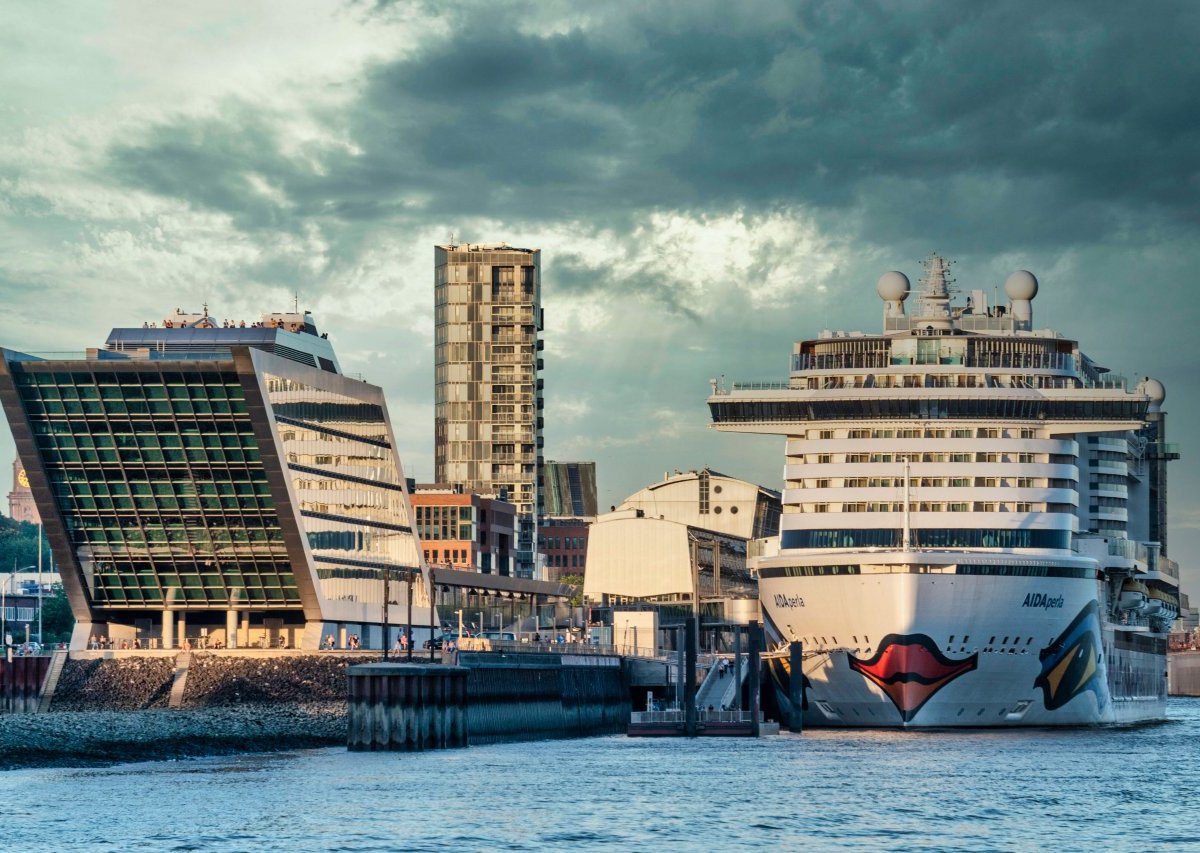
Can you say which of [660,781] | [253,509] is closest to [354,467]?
[253,509]

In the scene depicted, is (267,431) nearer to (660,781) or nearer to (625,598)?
(660,781)

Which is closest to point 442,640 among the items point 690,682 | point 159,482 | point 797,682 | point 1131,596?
point 159,482

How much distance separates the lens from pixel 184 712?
10788 cm

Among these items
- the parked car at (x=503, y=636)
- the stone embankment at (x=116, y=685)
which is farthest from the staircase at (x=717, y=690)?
the stone embankment at (x=116, y=685)

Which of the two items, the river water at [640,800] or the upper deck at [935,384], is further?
the upper deck at [935,384]

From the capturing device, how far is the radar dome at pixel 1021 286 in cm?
11575

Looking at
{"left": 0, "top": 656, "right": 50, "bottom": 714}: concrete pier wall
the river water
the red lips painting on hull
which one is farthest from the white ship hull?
{"left": 0, "top": 656, "right": 50, "bottom": 714}: concrete pier wall

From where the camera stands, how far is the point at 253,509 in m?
118

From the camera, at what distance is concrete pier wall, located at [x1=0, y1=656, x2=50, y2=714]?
118m

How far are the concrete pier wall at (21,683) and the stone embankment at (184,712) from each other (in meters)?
1.42

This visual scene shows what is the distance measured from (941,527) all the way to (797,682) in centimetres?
900

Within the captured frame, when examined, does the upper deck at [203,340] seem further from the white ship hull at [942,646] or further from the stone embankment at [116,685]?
the white ship hull at [942,646]

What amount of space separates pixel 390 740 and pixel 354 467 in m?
40.7

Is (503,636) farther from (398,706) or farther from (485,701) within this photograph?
(398,706)
